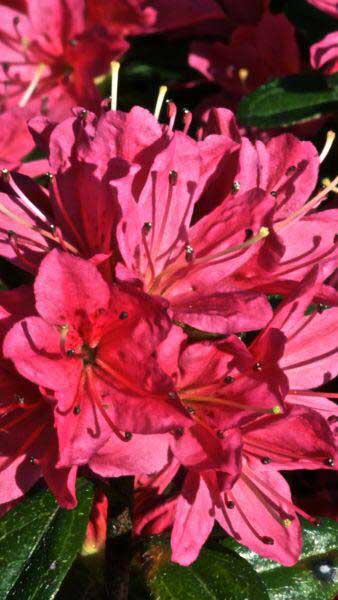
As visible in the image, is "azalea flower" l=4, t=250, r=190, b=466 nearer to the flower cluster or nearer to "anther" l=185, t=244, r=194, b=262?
the flower cluster

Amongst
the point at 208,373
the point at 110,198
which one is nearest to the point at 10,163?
the point at 110,198

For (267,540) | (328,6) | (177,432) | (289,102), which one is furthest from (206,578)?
(328,6)

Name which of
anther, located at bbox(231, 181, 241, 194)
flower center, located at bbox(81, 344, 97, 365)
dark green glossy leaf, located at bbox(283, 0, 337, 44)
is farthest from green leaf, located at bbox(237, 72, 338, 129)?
flower center, located at bbox(81, 344, 97, 365)

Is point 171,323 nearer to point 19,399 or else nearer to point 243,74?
point 19,399

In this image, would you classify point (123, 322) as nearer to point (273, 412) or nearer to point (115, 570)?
point (273, 412)

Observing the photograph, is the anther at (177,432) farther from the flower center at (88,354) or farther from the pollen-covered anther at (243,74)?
the pollen-covered anther at (243,74)

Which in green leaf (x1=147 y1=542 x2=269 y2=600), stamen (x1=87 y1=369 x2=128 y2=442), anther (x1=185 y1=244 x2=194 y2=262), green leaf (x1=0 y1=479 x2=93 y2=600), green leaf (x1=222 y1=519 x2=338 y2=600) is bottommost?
green leaf (x1=222 y1=519 x2=338 y2=600)

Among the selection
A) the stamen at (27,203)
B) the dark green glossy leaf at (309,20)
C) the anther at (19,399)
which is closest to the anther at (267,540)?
the anther at (19,399)
